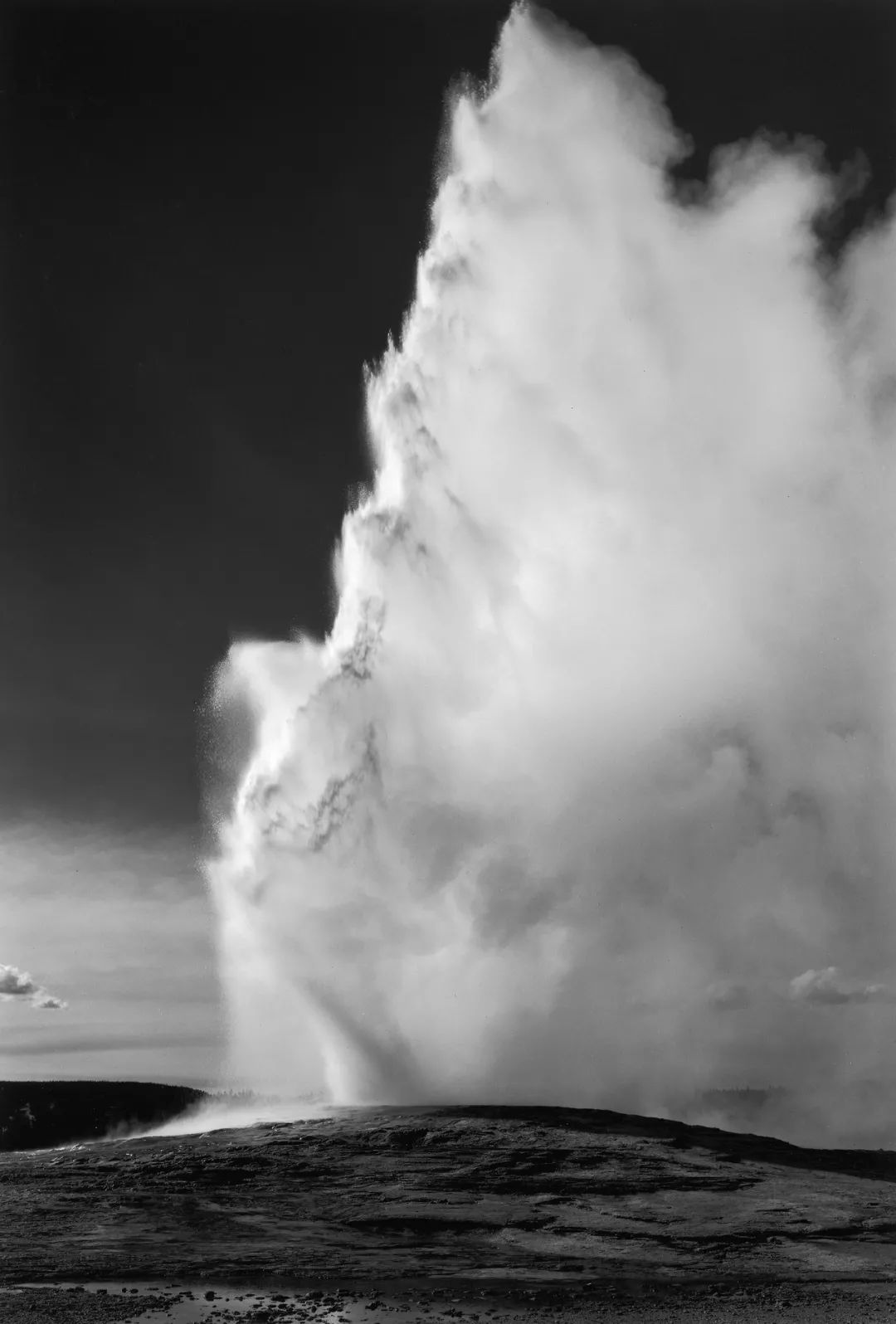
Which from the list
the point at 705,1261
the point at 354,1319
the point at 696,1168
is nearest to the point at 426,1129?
the point at 696,1168

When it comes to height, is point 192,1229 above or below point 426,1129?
below

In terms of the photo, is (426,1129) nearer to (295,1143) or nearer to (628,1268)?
(295,1143)

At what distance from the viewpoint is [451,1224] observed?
69500 millimetres

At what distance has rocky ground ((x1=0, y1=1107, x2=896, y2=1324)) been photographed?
4547 cm

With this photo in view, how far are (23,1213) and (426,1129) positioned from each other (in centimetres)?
3971

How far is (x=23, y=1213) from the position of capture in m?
70.0

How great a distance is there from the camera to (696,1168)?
8700cm

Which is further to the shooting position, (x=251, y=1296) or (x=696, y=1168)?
(x=696, y=1168)

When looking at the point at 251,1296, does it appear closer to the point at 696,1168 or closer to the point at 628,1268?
the point at 628,1268

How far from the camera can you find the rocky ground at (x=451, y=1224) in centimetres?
4547

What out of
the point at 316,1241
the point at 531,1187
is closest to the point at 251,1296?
the point at 316,1241

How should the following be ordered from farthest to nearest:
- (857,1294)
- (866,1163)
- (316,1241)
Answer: (866,1163) < (316,1241) < (857,1294)

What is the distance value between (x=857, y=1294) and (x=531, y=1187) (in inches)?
1463

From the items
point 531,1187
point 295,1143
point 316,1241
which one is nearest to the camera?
point 316,1241
